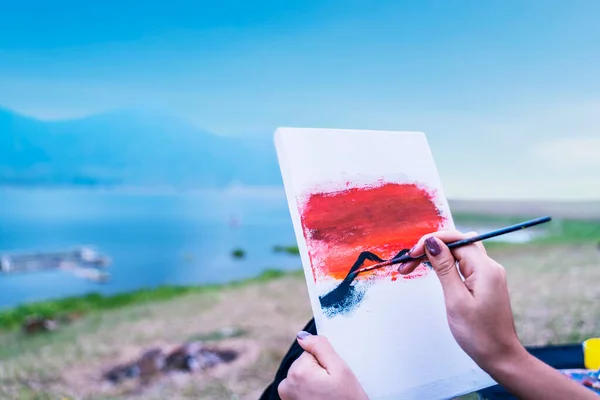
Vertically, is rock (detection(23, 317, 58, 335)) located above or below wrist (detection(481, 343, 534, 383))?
above

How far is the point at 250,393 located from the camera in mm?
2383

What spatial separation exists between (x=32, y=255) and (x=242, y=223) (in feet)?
35.4

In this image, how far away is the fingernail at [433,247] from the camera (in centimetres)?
74

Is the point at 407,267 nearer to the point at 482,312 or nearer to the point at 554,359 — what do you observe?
the point at 482,312

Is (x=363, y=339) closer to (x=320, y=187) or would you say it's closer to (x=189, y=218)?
(x=320, y=187)

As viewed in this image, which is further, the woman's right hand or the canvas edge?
the canvas edge

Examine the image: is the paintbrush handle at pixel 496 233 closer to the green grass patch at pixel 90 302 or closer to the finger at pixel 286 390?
the finger at pixel 286 390

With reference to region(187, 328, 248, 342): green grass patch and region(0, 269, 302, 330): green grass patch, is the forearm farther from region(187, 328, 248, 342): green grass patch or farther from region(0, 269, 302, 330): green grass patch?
region(0, 269, 302, 330): green grass patch

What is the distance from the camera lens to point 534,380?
672mm

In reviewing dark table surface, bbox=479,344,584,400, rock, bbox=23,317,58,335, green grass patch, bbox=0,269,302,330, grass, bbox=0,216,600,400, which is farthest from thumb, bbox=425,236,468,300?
green grass patch, bbox=0,269,302,330

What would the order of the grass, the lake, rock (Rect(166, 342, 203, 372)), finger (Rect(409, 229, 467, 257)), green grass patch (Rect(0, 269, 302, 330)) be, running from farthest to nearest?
1. the lake
2. green grass patch (Rect(0, 269, 302, 330))
3. rock (Rect(166, 342, 203, 372))
4. the grass
5. finger (Rect(409, 229, 467, 257))

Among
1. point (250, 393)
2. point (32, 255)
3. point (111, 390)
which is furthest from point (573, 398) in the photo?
point (32, 255)

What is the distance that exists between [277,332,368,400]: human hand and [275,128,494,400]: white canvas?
0.40 ft

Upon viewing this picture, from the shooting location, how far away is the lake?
12359 mm
